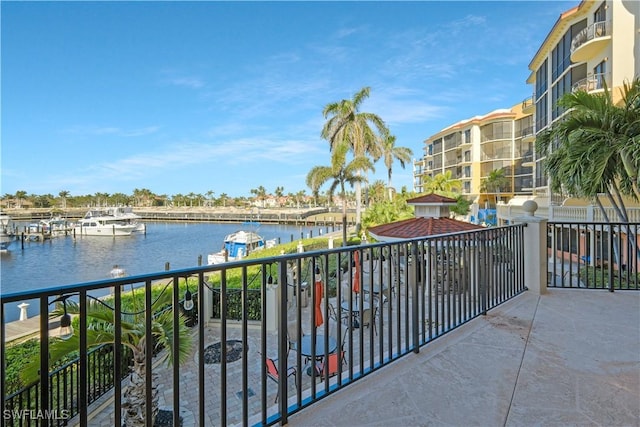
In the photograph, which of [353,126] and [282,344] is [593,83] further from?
[282,344]

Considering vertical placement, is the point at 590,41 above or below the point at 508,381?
above

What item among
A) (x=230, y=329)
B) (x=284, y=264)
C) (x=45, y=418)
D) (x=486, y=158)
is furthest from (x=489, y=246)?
(x=486, y=158)

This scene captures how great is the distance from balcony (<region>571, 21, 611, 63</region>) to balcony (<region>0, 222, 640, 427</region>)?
16.4 m

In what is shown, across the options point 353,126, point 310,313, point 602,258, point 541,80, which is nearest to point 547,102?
point 541,80

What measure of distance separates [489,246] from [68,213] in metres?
93.3

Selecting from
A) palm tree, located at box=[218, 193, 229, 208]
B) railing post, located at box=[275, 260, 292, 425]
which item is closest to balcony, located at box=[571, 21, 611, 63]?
railing post, located at box=[275, 260, 292, 425]

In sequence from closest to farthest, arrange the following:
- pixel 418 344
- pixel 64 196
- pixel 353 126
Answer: pixel 418 344 → pixel 353 126 → pixel 64 196

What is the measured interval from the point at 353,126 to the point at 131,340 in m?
19.6

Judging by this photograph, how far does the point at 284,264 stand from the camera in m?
1.90

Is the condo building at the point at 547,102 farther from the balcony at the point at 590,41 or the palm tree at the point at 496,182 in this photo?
the palm tree at the point at 496,182

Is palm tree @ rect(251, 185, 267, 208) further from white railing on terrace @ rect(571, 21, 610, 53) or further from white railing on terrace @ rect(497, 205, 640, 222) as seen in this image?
white railing on terrace @ rect(497, 205, 640, 222)

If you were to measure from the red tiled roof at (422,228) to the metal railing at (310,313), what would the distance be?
8.13ft

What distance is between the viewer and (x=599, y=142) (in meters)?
5.95

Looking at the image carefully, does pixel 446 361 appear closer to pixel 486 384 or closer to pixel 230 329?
pixel 486 384
